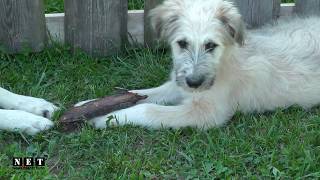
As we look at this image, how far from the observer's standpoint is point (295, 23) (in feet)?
20.9

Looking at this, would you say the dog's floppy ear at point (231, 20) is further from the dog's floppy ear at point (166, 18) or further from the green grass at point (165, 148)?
the green grass at point (165, 148)

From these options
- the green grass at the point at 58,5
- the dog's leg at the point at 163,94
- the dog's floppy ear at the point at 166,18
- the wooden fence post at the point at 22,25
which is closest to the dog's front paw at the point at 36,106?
the dog's leg at the point at 163,94

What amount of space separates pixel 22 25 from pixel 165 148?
2257mm

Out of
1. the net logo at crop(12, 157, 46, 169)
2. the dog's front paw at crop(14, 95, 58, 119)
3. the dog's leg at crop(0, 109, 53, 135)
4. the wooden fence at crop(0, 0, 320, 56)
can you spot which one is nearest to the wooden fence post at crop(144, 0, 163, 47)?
the wooden fence at crop(0, 0, 320, 56)

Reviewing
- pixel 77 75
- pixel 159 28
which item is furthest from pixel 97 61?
pixel 159 28

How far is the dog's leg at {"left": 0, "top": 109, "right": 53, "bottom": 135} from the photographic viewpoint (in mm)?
5156

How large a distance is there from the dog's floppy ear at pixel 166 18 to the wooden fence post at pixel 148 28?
100cm

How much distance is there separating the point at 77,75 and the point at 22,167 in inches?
71.2

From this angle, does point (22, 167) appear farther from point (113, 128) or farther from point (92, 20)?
point (92, 20)

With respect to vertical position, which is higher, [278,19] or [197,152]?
[278,19]

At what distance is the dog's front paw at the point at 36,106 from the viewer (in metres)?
5.48

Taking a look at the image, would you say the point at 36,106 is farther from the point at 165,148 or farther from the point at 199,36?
the point at 199,36

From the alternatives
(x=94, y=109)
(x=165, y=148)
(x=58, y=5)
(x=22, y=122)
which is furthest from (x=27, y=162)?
(x=58, y=5)

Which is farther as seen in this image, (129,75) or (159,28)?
(129,75)
